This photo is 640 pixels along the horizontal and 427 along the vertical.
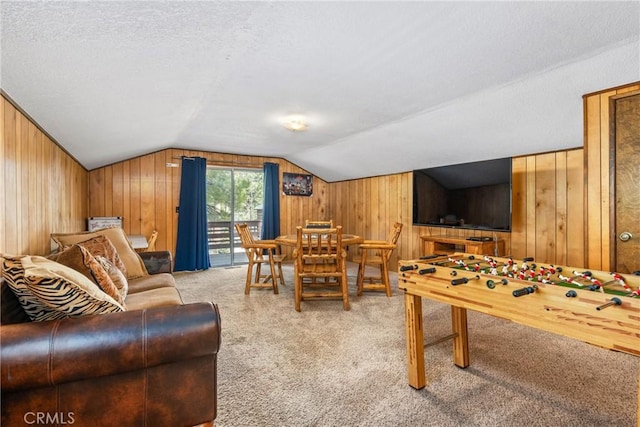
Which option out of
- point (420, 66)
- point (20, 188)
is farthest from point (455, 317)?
point (20, 188)

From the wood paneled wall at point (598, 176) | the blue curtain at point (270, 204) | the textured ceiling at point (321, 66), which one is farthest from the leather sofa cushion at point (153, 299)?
the blue curtain at point (270, 204)

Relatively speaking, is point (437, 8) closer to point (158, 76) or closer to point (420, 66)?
point (420, 66)

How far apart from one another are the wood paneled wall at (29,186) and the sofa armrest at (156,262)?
0.73m

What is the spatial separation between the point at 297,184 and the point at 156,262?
361cm

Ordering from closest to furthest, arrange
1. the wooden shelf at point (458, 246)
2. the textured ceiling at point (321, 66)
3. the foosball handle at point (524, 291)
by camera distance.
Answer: the foosball handle at point (524, 291) → the textured ceiling at point (321, 66) → the wooden shelf at point (458, 246)

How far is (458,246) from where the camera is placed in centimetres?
405

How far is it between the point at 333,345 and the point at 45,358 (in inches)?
68.7

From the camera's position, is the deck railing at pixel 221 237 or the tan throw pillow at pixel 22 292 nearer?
the tan throw pillow at pixel 22 292

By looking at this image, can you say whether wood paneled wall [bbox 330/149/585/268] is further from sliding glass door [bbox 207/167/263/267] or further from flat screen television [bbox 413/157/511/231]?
sliding glass door [bbox 207/167/263/267]

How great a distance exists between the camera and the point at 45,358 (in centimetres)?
101

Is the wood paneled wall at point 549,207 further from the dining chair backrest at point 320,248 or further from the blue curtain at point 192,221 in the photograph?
the blue curtain at point 192,221

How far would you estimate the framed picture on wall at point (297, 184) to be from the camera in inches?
239

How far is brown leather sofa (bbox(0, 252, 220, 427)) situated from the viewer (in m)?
1.01

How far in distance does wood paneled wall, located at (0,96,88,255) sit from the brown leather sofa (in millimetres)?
910
